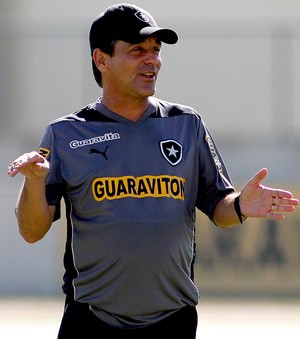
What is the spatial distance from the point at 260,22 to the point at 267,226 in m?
2.75

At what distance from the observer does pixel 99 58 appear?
5465mm

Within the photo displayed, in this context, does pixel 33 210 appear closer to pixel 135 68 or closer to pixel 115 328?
pixel 115 328

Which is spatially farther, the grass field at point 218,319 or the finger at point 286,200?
the grass field at point 218,319

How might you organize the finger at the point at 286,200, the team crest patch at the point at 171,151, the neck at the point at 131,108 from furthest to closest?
the neck at the point at 131,108 < the team crest patch at the point at 171,151 < the finger at the point at 286,200

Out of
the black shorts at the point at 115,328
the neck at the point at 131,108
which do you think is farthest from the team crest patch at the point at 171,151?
the black shorts at the point at 115,328

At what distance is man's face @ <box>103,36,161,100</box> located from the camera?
5.23 m

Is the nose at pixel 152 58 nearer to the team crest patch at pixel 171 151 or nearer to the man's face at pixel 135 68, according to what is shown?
the man's face at pixel 135 68

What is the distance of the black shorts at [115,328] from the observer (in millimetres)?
5027

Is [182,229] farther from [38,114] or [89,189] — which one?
[38,114]

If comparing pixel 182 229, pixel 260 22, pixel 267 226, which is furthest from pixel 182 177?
pixel 260 22

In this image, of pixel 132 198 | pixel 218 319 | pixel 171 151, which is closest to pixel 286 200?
pixel 171 151

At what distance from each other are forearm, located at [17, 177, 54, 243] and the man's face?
0.58m

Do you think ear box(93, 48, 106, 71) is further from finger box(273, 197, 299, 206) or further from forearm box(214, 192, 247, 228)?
finger box(273, 197, 299, 206)

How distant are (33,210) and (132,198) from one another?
0.42 m
